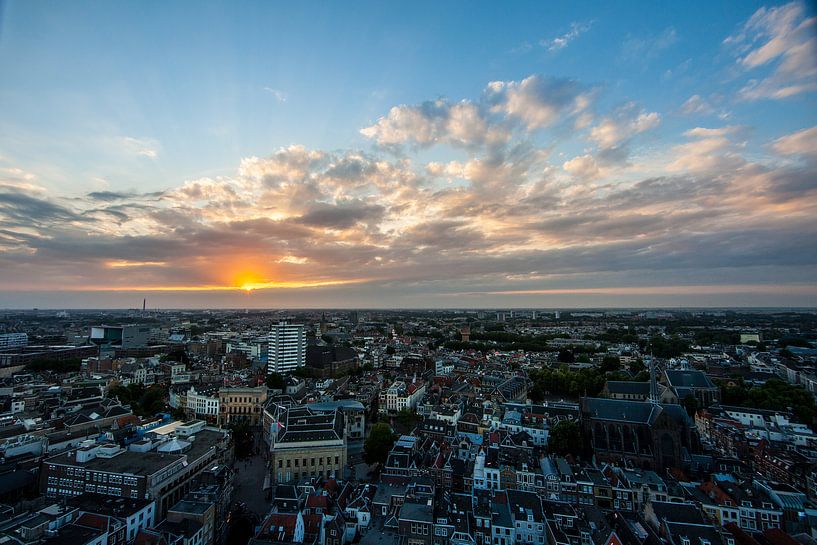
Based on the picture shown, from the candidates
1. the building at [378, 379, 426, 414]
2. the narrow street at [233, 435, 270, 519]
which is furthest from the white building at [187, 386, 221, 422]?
the building at [378, 379, 426, 414]

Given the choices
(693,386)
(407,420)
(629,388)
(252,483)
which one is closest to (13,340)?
(252,483)

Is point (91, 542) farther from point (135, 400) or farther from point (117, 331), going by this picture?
point (117, 331)

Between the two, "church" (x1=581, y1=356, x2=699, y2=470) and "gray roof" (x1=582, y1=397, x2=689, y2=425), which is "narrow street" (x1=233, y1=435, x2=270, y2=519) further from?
"gray roof" (x1=582, y1=397, x2=689, y2=425)

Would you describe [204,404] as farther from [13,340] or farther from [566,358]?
[13,340]

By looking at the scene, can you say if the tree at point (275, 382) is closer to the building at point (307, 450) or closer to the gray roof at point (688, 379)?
the building at point (307, 450)

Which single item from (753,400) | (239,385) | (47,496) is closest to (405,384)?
(239,385)

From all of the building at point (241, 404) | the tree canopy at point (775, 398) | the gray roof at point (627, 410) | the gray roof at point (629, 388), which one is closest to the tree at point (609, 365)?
the tree canopy at point (775, 398)
